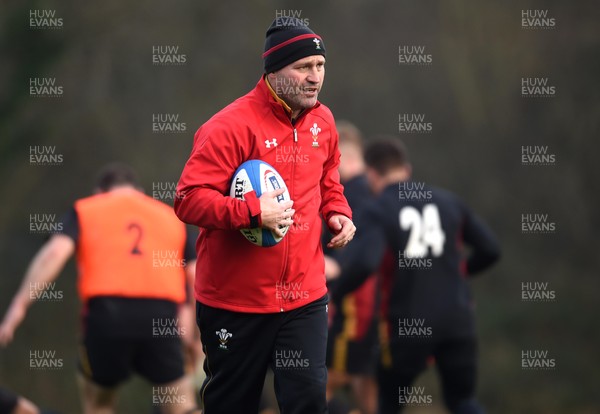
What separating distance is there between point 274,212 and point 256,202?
0.29ft

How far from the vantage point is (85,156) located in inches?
593

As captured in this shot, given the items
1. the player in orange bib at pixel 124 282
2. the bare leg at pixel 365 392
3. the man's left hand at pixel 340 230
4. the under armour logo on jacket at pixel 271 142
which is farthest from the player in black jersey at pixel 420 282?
the under armour logo on jacket at pixel 271 142

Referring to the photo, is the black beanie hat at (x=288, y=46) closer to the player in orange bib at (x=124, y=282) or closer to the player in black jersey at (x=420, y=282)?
the player in black jersey at (x=420, y=282)

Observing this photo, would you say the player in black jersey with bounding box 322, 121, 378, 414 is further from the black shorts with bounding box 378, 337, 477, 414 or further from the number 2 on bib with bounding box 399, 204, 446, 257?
the number 2 on bib with bounding box 399, 204, 446, 257

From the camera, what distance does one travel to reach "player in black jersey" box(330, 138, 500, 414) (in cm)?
671

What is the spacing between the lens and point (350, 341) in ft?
26.6

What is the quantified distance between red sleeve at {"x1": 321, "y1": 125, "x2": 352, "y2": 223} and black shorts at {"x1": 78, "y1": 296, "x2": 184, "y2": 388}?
8.94ft

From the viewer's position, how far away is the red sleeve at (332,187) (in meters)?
4.78

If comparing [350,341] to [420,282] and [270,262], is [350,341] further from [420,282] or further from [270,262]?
[270,262]

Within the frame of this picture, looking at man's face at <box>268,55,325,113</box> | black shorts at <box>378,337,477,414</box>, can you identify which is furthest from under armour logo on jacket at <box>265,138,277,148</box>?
black shorts at <box>378,337,477,414</box>

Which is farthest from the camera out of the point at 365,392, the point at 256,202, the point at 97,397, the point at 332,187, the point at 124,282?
the point at 365,392

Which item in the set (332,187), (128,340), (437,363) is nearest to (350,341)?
(437,363)

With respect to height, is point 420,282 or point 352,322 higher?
point 420,282

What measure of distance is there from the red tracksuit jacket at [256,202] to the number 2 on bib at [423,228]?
2.11 metres
